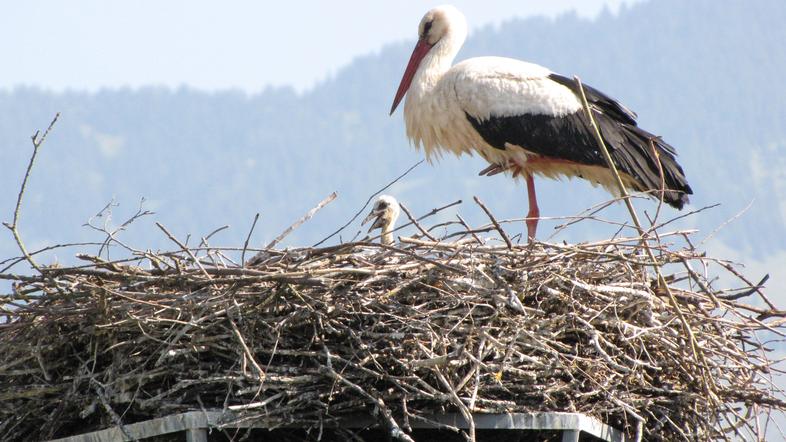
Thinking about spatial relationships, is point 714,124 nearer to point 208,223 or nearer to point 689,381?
point 208,223

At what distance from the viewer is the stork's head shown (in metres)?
9.66

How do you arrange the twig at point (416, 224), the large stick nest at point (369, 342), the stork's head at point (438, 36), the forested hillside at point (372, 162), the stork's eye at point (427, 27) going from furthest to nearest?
the forested hillside at point (372, 162) < the stork's eye at point (427, 27) < the stork's head at point (438, 36) < the twig at point (416, 224) < the large stick nest at point (369, 342)

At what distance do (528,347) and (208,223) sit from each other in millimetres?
149190

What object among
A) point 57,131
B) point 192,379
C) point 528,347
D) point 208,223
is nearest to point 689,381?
point 528,347

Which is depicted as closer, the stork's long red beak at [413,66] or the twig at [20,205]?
the twig at [20,205]

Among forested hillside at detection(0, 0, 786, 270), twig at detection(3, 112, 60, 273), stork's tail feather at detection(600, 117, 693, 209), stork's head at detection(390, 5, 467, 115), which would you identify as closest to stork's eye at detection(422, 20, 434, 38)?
stork's head at detection(390, 5, 467, 115)

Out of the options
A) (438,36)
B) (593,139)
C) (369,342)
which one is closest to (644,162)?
(593,139)

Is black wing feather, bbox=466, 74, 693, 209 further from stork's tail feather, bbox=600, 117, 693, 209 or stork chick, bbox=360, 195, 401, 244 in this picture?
stork chick, bbox=360, 195, 401, 244


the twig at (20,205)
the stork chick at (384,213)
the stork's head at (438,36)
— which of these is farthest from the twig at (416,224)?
the stork's head at (438,36)

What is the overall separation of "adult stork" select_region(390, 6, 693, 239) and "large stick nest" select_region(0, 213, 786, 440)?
2250 mm

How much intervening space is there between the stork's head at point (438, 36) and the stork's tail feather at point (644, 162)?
4.46 feet

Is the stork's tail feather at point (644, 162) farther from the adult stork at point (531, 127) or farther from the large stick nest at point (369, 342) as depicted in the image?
the large stick nest at point (369, 342)

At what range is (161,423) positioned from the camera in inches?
230

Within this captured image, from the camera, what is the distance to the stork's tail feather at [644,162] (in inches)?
340
